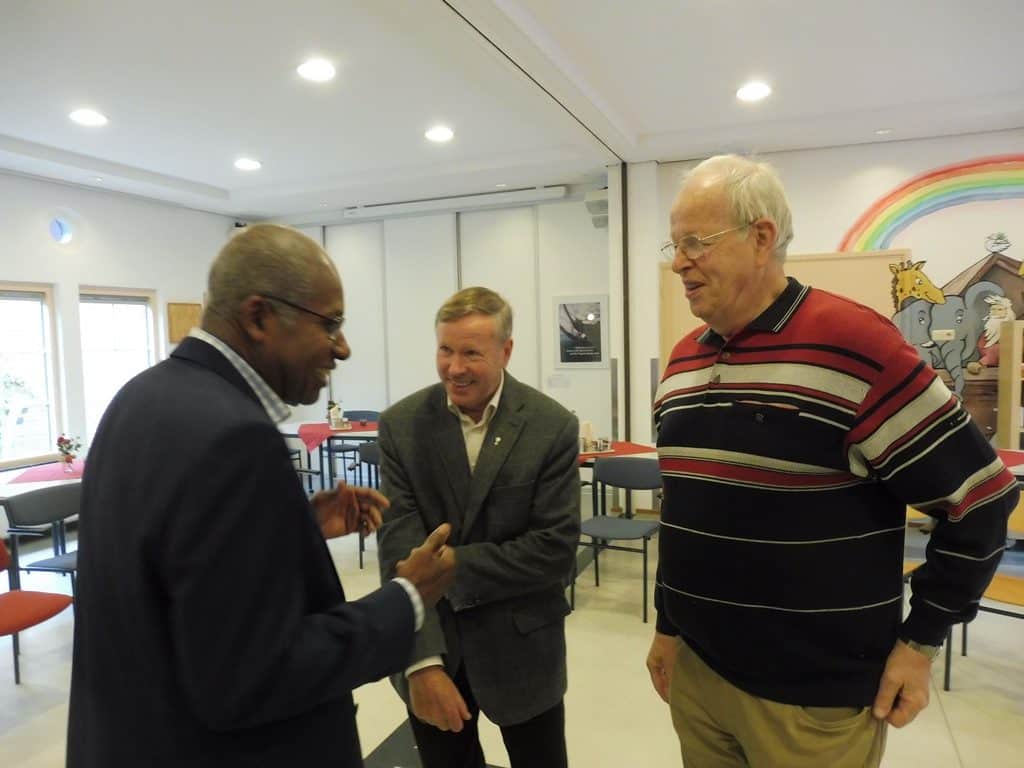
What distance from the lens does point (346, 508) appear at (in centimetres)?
132

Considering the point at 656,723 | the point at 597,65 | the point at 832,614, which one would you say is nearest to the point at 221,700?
the point at 832,614

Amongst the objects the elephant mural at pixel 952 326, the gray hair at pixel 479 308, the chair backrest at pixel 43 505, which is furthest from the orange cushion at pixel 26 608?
the elephant mural at pixel 952 326

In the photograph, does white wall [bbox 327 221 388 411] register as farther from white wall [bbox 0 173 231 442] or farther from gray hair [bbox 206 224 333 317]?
gray hair [bbox 206 224 333 317]

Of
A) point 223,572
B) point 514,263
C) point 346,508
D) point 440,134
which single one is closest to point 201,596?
point 223,572

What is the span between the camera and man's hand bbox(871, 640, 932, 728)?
3.62 ft

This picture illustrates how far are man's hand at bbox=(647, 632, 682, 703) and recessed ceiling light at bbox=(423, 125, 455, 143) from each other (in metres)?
4.39

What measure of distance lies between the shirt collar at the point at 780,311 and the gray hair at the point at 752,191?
0.26ft

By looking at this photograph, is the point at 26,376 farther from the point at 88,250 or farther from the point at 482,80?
the point at 482,80

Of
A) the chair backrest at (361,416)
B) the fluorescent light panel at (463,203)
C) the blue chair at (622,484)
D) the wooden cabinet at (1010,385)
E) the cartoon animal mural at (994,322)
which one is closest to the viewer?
the blue chair at (622,484)

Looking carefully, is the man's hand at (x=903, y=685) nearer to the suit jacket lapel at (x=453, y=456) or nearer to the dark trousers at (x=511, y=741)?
the dark trousers at (x=511, y=741)

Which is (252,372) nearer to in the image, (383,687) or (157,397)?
(157,397)

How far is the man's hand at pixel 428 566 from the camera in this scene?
103 cm

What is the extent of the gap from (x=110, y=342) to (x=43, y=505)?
12.4 ft

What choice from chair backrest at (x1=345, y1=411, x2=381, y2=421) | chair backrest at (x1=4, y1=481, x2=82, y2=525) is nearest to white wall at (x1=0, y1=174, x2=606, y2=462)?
chair backrest at (x1=345, y1=411, x2=381, y2=421)
